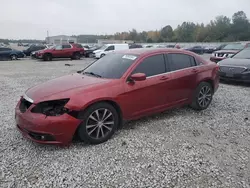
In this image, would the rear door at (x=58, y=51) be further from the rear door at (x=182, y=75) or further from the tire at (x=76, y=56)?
the rear door at (x=182, y=75)

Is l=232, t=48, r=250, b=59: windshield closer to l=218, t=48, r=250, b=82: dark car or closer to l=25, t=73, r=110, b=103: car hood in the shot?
l=218, t=48, r=250, b=82: dark car

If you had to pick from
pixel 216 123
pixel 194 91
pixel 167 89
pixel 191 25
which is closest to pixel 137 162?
pixel 167 89

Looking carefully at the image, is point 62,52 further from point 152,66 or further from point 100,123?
point 100,123

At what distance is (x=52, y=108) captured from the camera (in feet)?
10.5

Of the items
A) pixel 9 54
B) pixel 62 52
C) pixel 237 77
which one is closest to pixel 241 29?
pixel 62 52

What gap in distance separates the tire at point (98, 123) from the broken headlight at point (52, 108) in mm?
326

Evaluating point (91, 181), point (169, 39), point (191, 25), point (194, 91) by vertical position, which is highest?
point (191, 25)

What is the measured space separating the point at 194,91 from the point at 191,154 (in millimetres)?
1972

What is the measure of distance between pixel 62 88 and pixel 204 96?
3.27 m

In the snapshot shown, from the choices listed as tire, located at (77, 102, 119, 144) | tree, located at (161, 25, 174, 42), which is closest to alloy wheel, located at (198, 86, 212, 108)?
tire, located at (77, 102, 119, 144)

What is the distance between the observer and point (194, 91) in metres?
4.79

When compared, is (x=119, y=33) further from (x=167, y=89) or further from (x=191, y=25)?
(x=167, y=89)

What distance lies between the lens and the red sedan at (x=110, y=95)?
3.13m

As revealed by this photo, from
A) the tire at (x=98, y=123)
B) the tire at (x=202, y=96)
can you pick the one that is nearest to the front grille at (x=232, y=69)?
the tire at (x=202, y=96)
